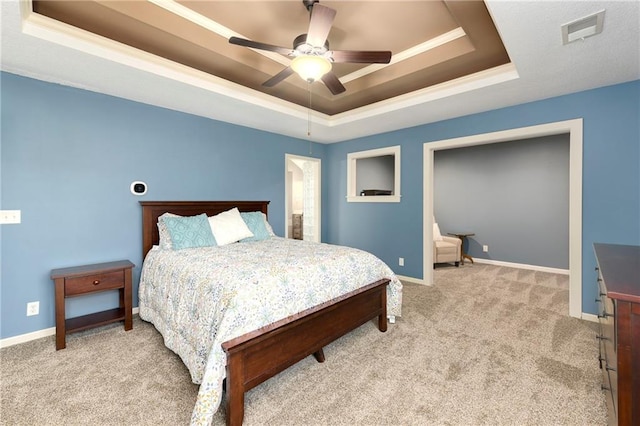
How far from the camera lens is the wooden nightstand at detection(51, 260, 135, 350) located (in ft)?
7.79

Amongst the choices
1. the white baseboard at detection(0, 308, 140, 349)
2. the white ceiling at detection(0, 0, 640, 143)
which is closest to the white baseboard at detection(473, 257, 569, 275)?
the white ceiling at detection(0, 0, 640, 143)

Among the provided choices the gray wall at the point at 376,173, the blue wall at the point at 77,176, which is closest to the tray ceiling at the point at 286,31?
the blue wall at the point at 77,176

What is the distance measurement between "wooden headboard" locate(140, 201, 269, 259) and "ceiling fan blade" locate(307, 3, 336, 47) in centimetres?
242

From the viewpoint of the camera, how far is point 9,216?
247 cm

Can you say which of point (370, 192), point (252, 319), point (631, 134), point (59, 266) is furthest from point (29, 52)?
point (631, 134)

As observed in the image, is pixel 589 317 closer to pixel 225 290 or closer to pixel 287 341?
pixel 287 341

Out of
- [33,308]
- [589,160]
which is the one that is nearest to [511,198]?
[589,160]

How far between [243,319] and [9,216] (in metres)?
2.48

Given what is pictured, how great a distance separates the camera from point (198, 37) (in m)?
2.51

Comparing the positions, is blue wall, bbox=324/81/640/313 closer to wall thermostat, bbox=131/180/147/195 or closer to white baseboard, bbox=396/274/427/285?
white baseboard, bbox=396/274/427/285

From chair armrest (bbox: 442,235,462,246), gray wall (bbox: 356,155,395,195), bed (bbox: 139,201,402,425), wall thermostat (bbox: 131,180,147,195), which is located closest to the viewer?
bed (bbox: 139,201,402,425)

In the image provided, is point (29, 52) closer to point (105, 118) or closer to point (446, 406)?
point (105, 118)

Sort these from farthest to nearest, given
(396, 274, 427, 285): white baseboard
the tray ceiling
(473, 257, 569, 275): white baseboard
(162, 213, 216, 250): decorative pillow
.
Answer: (473, 257, 569, 275): white baseboard, (396, 274, 427, 285): white baseboard, (162, 213, 216, 250): decorative pillow, the tray ceiling

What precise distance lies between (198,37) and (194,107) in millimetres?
983
